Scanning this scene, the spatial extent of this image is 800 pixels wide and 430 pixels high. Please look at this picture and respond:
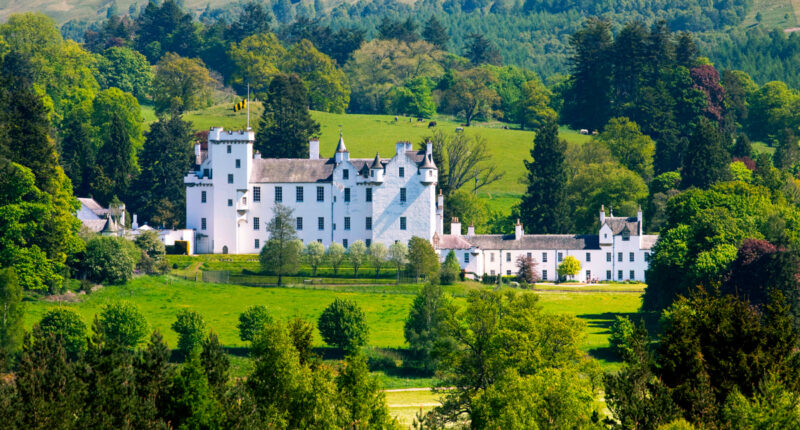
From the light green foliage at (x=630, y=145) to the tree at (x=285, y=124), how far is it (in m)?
28.1

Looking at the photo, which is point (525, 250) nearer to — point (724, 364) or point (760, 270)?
point (760, 270)

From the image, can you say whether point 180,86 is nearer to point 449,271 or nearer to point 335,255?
point 335,255

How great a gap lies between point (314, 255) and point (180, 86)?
51.3m

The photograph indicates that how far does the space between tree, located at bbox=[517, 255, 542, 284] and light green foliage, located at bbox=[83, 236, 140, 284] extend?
28572 mm

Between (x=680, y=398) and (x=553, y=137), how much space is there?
65.4 metres

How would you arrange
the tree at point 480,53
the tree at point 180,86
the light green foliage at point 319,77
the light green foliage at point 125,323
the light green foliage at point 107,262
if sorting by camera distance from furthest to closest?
the tree at point 480,53 < the light green foliage at point 319,77 < the tree at point 180,86 < the light green foliage at point 107,262 < the light green foliage at point 125,323

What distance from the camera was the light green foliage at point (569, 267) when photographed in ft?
338

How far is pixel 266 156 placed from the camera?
11862 cm

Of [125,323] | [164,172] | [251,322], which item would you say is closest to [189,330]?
[125,323]

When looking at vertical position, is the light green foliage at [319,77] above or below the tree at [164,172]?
above

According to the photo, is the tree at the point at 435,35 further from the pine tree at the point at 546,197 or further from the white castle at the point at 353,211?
the white castle at the point at 353,211

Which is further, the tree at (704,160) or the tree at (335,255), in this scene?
the tree at (704,160)

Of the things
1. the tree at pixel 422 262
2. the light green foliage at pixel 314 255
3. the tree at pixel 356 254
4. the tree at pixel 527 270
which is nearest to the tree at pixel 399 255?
the tree at pixel 422 262

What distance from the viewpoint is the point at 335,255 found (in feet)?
318
